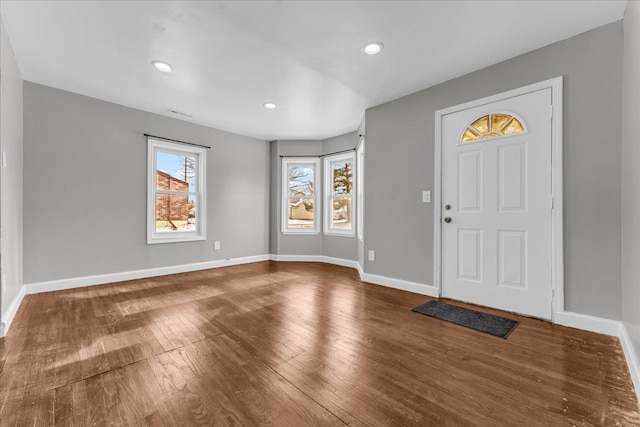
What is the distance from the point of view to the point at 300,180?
18.4 feet

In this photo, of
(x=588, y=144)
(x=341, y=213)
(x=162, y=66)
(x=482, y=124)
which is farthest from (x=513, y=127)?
(x=162, y=66)

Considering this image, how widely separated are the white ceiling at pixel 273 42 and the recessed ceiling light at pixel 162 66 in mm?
71

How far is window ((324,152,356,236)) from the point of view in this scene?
202 inches

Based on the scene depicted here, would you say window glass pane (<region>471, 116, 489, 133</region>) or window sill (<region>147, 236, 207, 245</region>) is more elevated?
window glass pane (<region>471, 116, 489, 133</region>)

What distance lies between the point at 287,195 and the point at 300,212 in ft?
1.44

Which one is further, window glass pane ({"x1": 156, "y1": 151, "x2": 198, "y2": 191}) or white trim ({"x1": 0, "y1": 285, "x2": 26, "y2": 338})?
window glass pane ({"x1": 156, "y1": 151, "x2": 198, "y2": 191})

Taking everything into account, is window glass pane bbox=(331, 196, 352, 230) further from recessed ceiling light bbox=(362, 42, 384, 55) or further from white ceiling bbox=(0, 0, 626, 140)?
recessed ceiling light bbox=(362, 42, 384, 55)

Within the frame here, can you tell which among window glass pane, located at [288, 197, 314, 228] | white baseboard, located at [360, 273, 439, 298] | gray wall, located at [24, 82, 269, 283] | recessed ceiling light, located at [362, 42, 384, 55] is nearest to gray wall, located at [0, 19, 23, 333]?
gray wall, located at [24, 82, 269, 283]

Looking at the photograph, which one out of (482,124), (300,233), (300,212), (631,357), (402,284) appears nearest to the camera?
(631,357)

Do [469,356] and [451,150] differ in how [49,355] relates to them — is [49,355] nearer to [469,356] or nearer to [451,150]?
[469,356]

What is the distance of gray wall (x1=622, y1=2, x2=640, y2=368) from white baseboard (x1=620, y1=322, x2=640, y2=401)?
2.0 inches

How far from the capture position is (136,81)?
10.2 ft

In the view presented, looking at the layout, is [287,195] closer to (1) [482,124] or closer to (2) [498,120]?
(1) [482,124]

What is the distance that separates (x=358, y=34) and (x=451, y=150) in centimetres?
158
